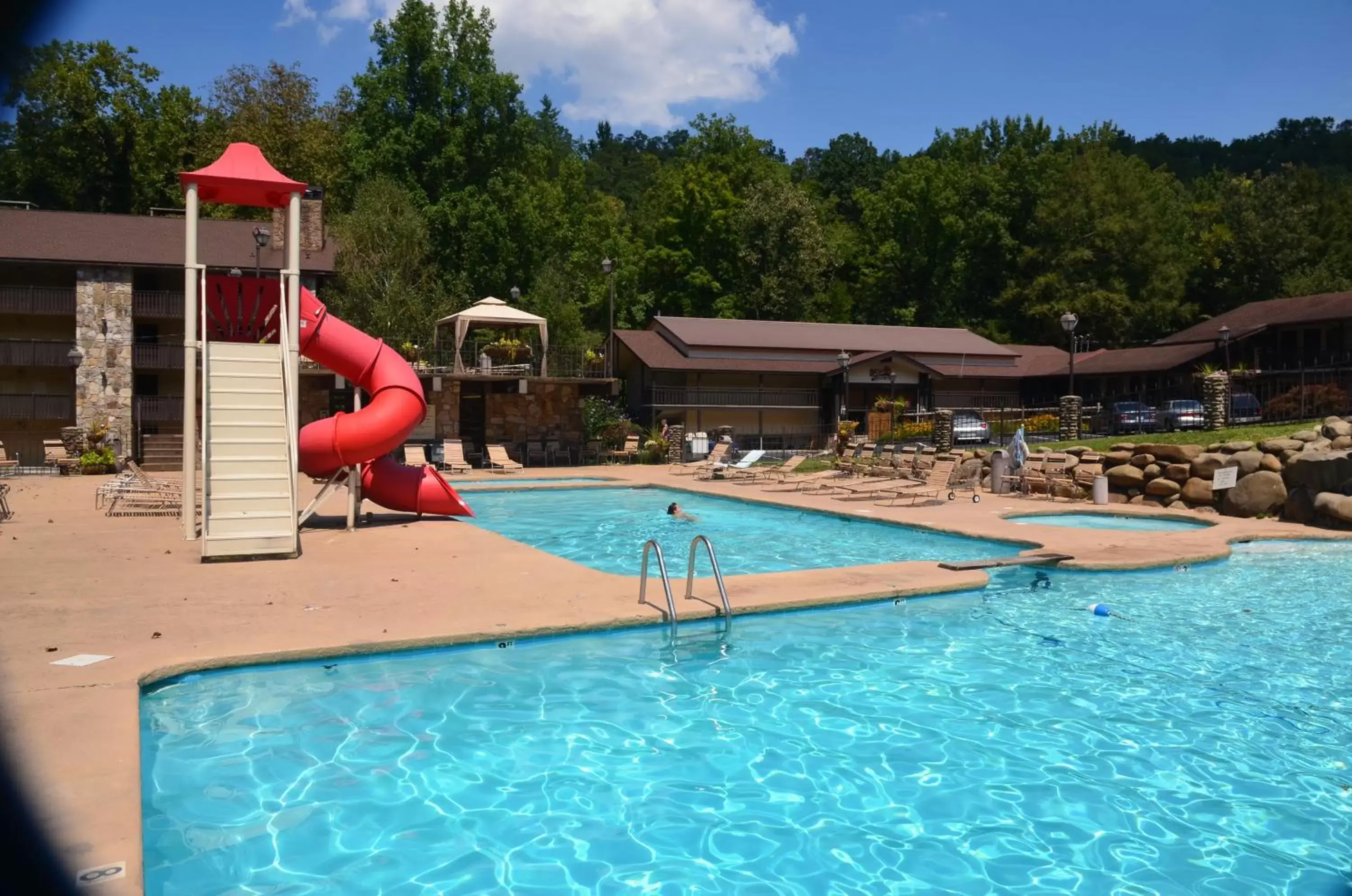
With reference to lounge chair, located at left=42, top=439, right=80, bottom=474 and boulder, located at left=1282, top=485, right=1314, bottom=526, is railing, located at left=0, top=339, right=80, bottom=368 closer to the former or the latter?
lounge chair, located at left=42, top=439, right=80, bottom=474

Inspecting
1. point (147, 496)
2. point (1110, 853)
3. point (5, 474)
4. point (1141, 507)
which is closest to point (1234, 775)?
point (1110, 853)

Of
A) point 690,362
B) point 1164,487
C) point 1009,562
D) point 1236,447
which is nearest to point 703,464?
point 690,362

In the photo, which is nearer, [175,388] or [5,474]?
[5,474]

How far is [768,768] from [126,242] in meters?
33.3

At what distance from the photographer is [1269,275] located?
47625mm

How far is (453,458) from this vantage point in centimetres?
2783

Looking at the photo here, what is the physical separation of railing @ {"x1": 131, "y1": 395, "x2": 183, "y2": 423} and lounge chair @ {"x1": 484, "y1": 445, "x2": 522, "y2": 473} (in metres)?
10.7

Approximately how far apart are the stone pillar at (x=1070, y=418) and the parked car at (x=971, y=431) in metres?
3.54

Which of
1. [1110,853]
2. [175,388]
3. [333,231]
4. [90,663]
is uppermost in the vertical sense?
[333,231]

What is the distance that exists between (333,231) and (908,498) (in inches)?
1038

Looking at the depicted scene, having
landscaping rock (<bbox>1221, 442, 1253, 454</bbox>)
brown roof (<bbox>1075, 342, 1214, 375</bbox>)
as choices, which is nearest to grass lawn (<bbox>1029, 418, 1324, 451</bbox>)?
landscaping rock (<bbox>1221, 442, 1253, 454</bbox>)

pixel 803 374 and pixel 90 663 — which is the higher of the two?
pixel 803 374

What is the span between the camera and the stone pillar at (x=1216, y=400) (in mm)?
25984

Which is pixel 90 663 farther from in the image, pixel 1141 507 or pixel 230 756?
pixel 1141 507
